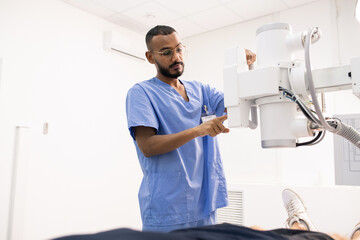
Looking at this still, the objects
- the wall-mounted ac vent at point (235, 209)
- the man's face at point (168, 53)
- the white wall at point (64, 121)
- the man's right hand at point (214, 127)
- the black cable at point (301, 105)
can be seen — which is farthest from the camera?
the wall-mounted ac vent at point (235, 209)

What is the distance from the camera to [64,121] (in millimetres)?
2902

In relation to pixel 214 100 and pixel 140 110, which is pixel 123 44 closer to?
pixel 214 100

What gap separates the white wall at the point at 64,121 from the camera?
8.36 feet

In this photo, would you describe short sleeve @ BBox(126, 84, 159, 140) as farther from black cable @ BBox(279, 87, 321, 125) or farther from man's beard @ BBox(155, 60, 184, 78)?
black cable @ BBox(279, 87, 321, 125)

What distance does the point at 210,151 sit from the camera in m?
1.43

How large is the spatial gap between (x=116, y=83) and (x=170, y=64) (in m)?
2.06

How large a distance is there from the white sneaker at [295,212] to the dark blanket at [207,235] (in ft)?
1.80

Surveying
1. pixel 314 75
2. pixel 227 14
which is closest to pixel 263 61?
pixel 314 75

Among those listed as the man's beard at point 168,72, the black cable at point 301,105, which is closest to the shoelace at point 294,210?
the black cable at point 301,105

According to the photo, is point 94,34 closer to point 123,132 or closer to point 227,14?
point 123,132

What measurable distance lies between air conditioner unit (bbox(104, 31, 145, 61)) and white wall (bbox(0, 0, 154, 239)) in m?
0.07

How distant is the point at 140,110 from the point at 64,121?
1.81 m

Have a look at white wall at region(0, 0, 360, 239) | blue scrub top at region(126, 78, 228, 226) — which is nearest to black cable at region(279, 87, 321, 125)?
blue scrub top at region(126, 78, 228, 226)

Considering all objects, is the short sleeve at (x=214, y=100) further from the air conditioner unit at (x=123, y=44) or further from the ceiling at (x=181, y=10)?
the air conditioner unit at (x=123, y=44)
